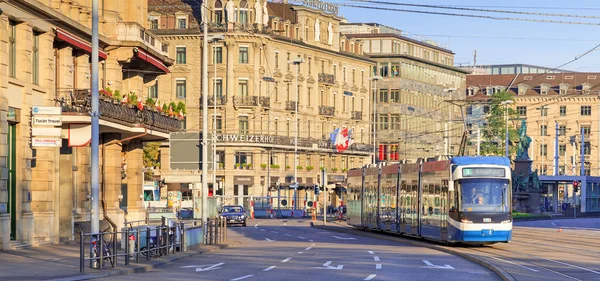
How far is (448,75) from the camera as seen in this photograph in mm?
136625

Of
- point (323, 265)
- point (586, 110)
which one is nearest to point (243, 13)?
point (586, 110)

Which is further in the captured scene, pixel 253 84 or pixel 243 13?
pixel 243 13

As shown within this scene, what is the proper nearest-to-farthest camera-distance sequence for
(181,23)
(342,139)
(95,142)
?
(95,142) → (342,139) → (181,23)

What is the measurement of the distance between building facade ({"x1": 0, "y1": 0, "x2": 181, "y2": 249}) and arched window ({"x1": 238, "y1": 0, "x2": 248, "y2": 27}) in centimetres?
4860

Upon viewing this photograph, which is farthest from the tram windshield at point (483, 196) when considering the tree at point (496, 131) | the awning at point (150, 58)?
the tree at point (496, 131)

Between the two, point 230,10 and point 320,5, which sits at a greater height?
point 320,5

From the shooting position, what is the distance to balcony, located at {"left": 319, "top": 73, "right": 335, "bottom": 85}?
359 feet

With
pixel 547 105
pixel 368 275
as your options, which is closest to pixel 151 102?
pixel 368 275

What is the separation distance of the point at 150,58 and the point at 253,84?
170 feet

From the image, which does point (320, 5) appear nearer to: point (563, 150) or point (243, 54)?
point (243, 54)

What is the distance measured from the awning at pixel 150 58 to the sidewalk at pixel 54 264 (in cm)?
1201

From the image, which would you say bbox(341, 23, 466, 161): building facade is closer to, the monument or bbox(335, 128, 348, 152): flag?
bbox(335, 128, 348, 152): flag

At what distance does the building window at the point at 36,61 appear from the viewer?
37281mm

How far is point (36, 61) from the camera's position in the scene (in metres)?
37.6
